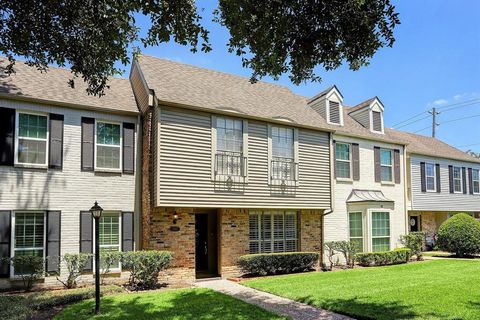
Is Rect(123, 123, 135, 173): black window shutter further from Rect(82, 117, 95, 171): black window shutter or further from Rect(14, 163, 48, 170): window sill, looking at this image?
Rect(14, 163, 48, 170): window sill

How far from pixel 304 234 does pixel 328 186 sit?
2.23m

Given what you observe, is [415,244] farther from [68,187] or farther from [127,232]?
[68,187]

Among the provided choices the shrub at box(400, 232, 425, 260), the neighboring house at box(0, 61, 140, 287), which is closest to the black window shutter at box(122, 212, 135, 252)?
the neighboring house at box(0, 61, 140, 287)

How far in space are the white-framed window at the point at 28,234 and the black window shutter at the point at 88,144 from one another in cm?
198

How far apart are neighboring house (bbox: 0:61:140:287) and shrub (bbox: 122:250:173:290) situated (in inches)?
52.7

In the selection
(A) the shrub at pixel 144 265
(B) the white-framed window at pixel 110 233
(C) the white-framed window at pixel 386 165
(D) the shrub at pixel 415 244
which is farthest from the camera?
(C) the white-framed window at pixel 386 165

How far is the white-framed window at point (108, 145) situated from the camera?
13734 millimetres

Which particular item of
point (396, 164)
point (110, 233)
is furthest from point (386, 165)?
point (110, 233)

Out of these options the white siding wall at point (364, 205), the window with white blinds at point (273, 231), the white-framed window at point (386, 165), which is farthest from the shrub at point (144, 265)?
the white-framed window at point (386, 165)

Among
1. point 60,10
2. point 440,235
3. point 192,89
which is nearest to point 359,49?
point 60,10

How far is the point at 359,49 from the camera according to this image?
8406mm

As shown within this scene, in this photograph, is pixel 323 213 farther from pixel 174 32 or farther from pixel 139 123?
pixel 174 32

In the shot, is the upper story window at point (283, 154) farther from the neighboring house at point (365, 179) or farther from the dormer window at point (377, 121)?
the dormer window at point (377, 121)

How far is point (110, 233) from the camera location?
13.7m
